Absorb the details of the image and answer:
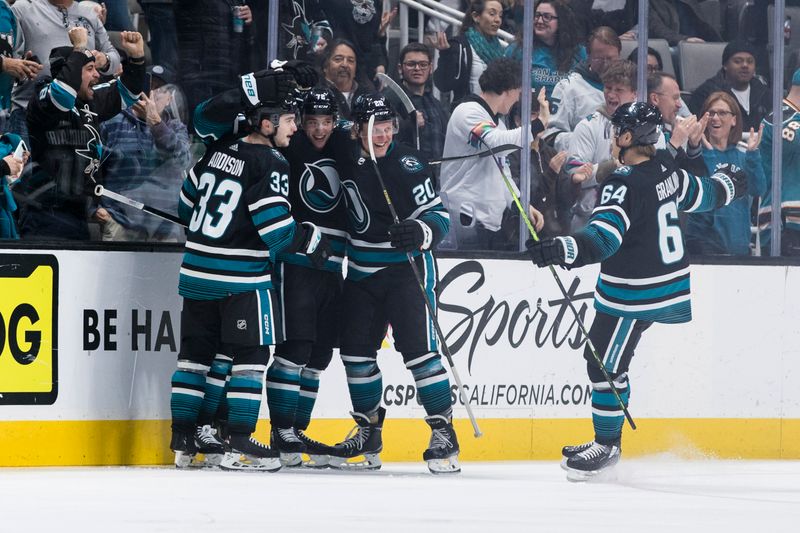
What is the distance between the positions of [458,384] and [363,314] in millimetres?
527

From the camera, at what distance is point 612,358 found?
655 centimetres

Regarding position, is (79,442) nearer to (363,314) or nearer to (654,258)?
(363,314)

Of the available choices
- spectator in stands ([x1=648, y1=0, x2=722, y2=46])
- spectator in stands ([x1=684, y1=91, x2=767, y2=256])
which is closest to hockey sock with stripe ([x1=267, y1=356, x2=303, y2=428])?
spectator in stands ([x1=684, y1=91, x2=767, y2=256])

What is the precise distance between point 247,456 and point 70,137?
156 centimetres

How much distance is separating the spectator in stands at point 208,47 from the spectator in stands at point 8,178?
0.82 meters

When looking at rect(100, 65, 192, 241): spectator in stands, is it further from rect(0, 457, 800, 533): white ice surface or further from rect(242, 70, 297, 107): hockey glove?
rect(0, 457, 800, 533): white ice surface

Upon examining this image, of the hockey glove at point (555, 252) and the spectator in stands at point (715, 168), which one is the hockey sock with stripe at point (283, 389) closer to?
the hockey glove at point (555, 252)

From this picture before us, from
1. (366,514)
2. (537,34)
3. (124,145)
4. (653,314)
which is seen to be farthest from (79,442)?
(537,34)

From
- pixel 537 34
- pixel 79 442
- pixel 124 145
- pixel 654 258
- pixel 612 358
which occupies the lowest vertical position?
pixel 79 442

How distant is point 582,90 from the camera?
25.2 ft

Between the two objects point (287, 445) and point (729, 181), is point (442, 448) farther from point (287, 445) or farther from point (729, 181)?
point (729, 181)

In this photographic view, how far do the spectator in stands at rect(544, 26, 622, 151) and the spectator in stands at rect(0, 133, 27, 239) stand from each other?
8.60 ft

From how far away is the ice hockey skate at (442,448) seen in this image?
6.54 m

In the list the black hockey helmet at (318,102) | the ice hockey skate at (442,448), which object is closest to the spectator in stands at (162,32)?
the black hockey helmet at (318,102)
